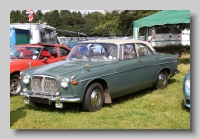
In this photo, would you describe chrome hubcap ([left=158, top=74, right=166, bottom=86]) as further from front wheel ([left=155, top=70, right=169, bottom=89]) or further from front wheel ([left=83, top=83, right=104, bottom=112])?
front wheel ([left=83, top=83, right=104, bottom=112])

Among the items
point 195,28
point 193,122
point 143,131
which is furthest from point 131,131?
point 195,28

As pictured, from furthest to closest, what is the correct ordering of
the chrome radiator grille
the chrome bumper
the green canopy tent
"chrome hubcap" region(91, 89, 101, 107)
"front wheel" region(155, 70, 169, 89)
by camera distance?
the green canopy tent, "front wheel" region(155, 70, 169, 89), "chrome hubcap" region(91, 89, 101, 107), the chrome radiator grille, the chrome bumper

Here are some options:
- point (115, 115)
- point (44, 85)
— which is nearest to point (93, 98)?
point (115, 115)

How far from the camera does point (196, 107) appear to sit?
5.18 metres

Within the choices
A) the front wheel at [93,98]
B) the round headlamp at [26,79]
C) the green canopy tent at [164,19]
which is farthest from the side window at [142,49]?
the green canopy tent at [164,19]

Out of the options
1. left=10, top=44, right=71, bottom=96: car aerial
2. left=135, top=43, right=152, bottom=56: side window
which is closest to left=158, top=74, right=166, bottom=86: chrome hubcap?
Result: left=135, top=43, right=152, bottom=56: side window

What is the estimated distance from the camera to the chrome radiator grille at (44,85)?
18.7 ft

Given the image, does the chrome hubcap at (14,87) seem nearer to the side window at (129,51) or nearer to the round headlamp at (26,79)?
the round headlamp at (26,79)

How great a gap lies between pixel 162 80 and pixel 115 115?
2789 millimetres

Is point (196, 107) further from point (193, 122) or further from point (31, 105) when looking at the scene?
point (31, 105)

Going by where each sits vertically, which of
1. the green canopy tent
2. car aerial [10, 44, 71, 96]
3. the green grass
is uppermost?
the green canopy tent

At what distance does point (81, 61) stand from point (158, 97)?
208cm

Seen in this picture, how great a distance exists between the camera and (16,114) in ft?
19.2

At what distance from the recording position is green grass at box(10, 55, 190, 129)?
517cm
